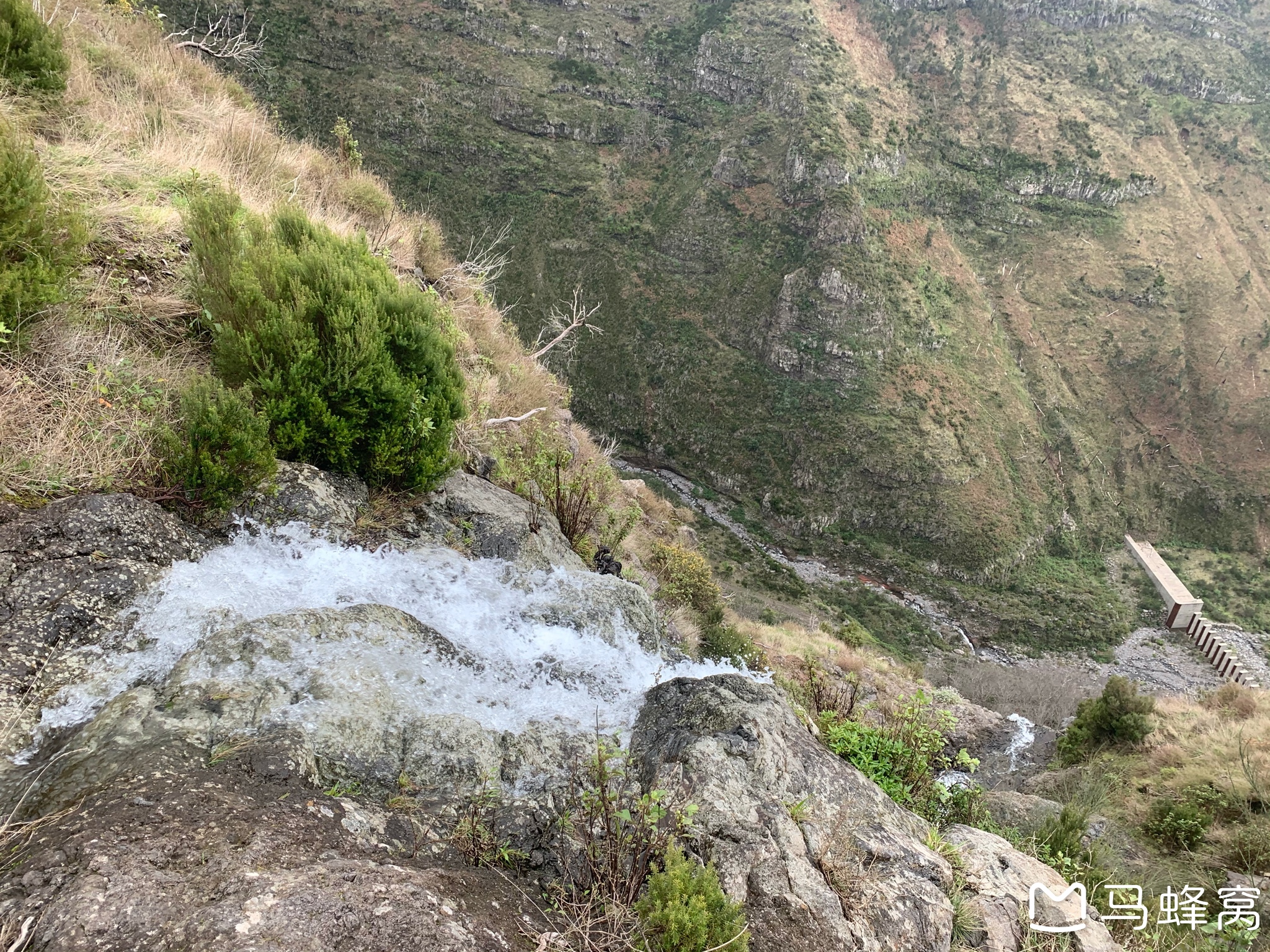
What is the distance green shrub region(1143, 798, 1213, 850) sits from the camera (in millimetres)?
10109

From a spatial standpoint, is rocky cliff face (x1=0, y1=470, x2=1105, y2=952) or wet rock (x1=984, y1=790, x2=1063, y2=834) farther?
wet rock (x1=984, y1=790, x2=1063, y2=834)

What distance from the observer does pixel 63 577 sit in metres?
3.28

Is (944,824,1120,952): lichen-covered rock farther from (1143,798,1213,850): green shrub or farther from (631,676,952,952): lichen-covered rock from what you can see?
(1143,798,1213,850): green shrub

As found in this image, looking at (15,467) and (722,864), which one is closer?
(722,864)

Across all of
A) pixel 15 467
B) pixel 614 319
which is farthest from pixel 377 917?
pixel 614 319

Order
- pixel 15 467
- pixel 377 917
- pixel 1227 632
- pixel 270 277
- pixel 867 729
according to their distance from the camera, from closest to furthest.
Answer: pixel 377 917 → pixel 15 467 → pixel 270 277 → pixel 867 729 → pixel 1227 632

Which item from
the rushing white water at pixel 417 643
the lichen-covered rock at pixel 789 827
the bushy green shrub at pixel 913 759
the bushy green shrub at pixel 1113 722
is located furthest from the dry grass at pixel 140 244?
the bushy green shrub at pixel 1113 722

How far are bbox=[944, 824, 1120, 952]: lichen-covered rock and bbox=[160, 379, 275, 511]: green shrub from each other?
18.0 feet

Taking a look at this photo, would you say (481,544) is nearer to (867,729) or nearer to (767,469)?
Result: (867,729)

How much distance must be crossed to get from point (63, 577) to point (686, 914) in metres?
3.53

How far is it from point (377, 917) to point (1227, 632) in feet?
202

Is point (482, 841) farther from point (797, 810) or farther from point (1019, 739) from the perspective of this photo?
point (1019, 739)

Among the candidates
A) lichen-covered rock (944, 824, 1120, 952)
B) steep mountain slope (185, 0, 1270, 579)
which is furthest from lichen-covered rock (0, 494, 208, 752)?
steep mountain slope (185, 0, 1270, 579)

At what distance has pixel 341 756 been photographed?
3260 mm
